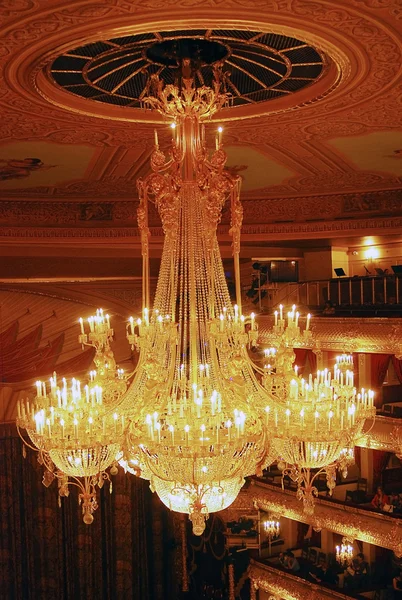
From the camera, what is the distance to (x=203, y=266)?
17.8 ft

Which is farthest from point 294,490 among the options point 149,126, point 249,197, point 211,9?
point 211,9

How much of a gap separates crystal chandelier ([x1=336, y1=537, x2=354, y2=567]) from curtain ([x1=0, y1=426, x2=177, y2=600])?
11.3 feet

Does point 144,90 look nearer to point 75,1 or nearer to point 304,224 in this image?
point 75,1

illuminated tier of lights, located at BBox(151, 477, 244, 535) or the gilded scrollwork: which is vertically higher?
the gilded scrollwork

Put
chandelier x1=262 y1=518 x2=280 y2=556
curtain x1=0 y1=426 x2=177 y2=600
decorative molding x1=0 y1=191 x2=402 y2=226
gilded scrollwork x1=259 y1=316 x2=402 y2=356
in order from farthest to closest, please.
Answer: chandelier x1=262 y1=518 x2=280 y2=556
curtain x1=0 y1=426 x2=177 y2=600
gilded scrollwork x1=259 y1=316 x2=402 y2=356
decorative molding x1=0 y1=191 x2=402 y2=226

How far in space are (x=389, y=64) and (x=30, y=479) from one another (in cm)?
1136

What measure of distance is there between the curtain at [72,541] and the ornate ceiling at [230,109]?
19.7ft

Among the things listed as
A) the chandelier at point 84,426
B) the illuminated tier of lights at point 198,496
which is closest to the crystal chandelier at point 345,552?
the chandelier at point 84,426

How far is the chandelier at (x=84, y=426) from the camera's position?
16.6 ft

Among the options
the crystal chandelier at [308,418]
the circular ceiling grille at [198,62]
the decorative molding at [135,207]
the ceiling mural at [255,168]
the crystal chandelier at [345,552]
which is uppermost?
the circular ceiling grille at [198,62]

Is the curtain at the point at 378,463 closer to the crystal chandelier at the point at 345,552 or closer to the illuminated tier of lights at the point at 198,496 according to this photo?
the crystal chandelier at the point at 345,552

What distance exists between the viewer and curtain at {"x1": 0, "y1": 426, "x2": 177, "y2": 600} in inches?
540

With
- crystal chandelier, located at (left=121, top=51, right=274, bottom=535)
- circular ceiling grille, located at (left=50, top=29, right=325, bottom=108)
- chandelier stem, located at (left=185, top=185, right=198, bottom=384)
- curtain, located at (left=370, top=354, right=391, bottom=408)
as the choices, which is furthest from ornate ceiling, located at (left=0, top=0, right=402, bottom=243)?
curtain, located at (left=370, top=354, right=391, bottom=408)

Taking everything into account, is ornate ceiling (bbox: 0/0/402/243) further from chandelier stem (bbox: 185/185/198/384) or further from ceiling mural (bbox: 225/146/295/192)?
chandelier stem (bbox: 185/185/198/384)
